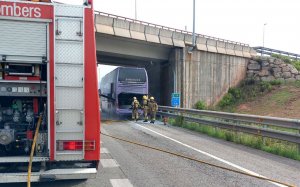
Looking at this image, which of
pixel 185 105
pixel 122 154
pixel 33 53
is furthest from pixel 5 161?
pixel 185 105

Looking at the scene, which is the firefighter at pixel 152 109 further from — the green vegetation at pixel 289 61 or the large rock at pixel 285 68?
the green vegetation at pixel 289 61

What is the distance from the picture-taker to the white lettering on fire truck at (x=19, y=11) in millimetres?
5703

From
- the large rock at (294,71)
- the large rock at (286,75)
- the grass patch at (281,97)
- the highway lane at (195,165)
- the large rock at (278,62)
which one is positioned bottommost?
the highway lane at (195,165)

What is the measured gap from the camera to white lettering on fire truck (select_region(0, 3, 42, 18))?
18.7ft

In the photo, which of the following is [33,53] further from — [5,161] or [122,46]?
[122,46]

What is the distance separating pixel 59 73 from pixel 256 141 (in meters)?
7.75

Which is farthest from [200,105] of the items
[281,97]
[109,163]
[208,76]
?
[109,163]

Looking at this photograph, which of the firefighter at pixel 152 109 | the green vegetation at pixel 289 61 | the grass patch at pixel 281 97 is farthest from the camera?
the green vegetation at pixel 289 61

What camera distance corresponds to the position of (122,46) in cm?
3145

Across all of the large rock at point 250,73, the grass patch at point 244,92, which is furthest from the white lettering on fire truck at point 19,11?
A: the large rock at point 250,73

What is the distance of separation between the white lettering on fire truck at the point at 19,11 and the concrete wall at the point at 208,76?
27862 millimetres

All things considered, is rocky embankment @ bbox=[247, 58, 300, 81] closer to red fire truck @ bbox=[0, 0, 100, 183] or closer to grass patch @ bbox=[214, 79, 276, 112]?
grass patch @ bbox=[214, 79, 276, 112]

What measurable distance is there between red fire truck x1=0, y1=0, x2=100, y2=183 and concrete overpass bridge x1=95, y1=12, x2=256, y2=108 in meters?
22.2

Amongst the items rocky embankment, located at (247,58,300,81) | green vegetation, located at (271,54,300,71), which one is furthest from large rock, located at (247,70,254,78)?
green vegetation, located at (271,54,300,71)
